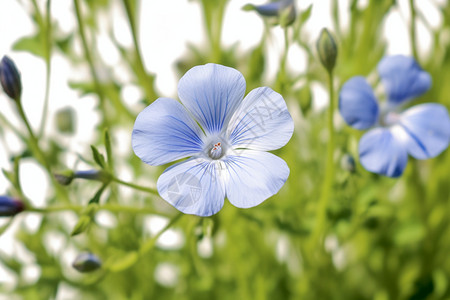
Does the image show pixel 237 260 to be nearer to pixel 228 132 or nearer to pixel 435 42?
pixel 228 132

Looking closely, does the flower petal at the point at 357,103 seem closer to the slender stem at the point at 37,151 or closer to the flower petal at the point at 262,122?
the flower petal at the point at 262,122

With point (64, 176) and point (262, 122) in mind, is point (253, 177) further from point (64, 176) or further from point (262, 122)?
point (64, 176)

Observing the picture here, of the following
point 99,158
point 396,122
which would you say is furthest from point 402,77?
point 99,158

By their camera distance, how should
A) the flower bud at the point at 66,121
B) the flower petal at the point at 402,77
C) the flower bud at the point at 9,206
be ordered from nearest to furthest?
the flower bud at the point at 9,206 → the flower petal at the point at 402,77 → the flower bud at the point at 66,121

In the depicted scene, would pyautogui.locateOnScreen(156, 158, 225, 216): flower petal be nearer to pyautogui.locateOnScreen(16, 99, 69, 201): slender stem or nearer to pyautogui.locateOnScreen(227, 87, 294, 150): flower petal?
pyautogui.locateOnScreen(227, 87, 294, 150): flower petal

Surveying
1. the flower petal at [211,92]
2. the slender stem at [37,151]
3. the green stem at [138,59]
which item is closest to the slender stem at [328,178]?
the flower petal at [211,92]

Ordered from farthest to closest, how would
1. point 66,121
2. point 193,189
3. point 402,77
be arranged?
1. point 66,121
2. point 402,77
3. point 193,189

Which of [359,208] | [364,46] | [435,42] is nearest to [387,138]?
[359,208]
